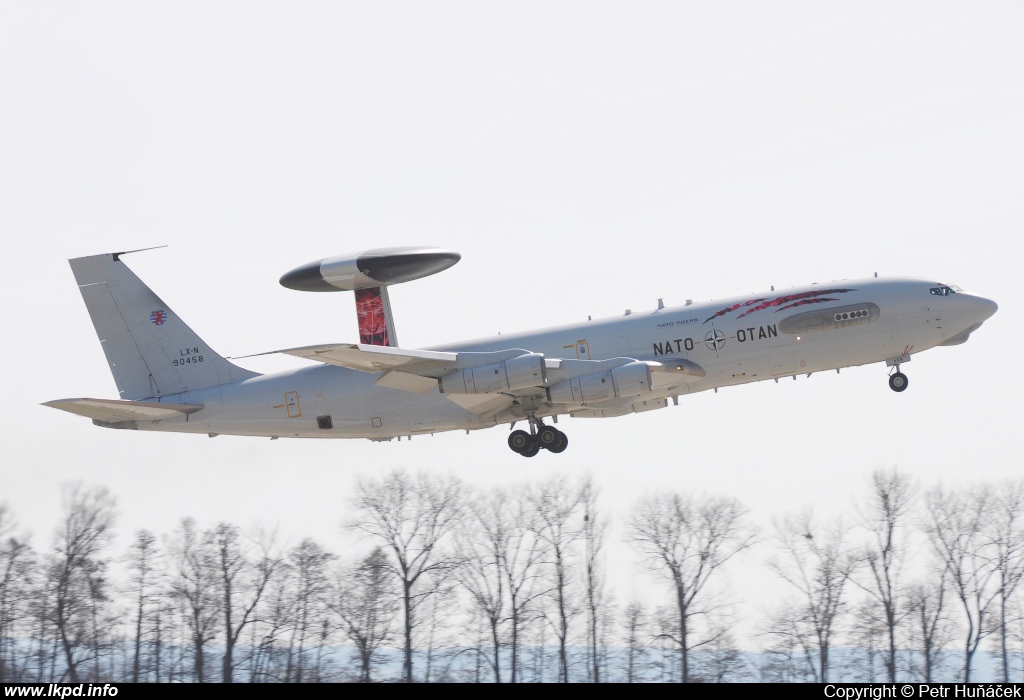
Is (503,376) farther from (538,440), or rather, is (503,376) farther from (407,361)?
(538,440)

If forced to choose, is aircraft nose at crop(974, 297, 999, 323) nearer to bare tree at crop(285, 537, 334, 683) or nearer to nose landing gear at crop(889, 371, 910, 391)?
nose landing gear at crop(889, 371, 910, 391)

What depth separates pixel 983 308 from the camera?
3812 cm

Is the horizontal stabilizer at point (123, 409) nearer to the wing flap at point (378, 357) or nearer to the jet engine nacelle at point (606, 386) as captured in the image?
the wing flap at point (378, 357)

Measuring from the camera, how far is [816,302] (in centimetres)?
3781

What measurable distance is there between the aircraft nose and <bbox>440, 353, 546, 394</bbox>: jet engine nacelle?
1405 cm

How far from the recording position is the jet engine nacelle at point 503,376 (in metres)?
37.7

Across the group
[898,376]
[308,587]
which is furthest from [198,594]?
[898,376]

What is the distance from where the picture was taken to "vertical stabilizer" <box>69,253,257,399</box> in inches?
1695

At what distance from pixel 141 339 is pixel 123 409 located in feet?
12.9

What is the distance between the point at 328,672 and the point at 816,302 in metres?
21.5

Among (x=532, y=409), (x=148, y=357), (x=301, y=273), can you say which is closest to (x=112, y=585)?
(x=148, y=357)

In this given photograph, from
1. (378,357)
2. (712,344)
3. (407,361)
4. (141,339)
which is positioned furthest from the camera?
(141,339)
